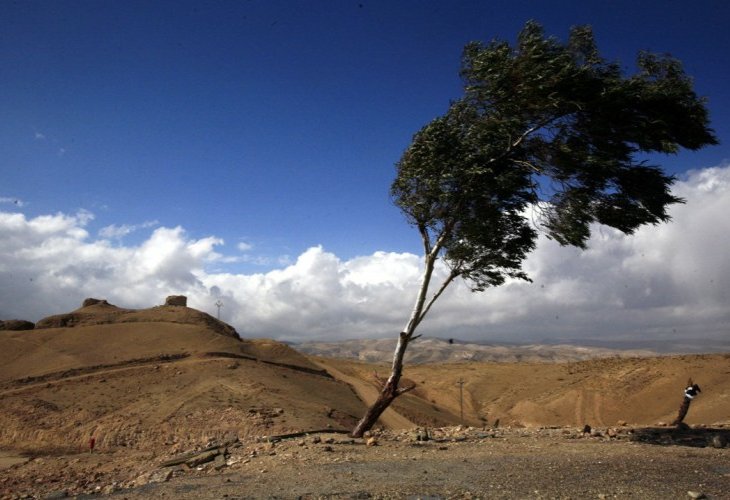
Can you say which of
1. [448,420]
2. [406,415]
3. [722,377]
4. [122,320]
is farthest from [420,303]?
[122,320]

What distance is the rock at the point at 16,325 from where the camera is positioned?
2037 inches

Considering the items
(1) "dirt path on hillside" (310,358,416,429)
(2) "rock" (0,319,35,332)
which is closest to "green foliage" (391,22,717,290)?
(1) "dirt path on hillside" (310,358,416,429)

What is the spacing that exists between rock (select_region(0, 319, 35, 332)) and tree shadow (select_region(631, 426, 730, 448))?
5528 cm

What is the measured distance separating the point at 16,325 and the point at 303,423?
40463mm

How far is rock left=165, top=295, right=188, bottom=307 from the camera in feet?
202

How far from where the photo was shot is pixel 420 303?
17469 mm

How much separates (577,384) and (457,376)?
16769 mm

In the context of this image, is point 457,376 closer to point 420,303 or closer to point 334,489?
point 420,303

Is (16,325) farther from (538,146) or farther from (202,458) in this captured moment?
(538,146)

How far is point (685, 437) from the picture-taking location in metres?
17.1

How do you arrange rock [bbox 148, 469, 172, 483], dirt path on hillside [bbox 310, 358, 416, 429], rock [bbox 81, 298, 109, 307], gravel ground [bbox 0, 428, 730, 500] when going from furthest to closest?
rock [bbox 81, 298, 109, 307] < dirt path on hillside [bbox 310, 358, 416, 429] < rock [bbox 148, 469, 172, 483] < gravel ground [bbox 0, 428, 730, 500]

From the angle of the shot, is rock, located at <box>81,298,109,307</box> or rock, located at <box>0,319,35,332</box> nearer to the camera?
rock, located at <box>0,319,35,332</box>

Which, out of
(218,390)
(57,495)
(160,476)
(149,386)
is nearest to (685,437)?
(160,476)

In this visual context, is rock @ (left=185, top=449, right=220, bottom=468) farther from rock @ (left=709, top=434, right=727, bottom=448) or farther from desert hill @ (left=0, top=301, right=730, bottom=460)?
rock @ (left=709, top=434, right=727, bottom=448)
